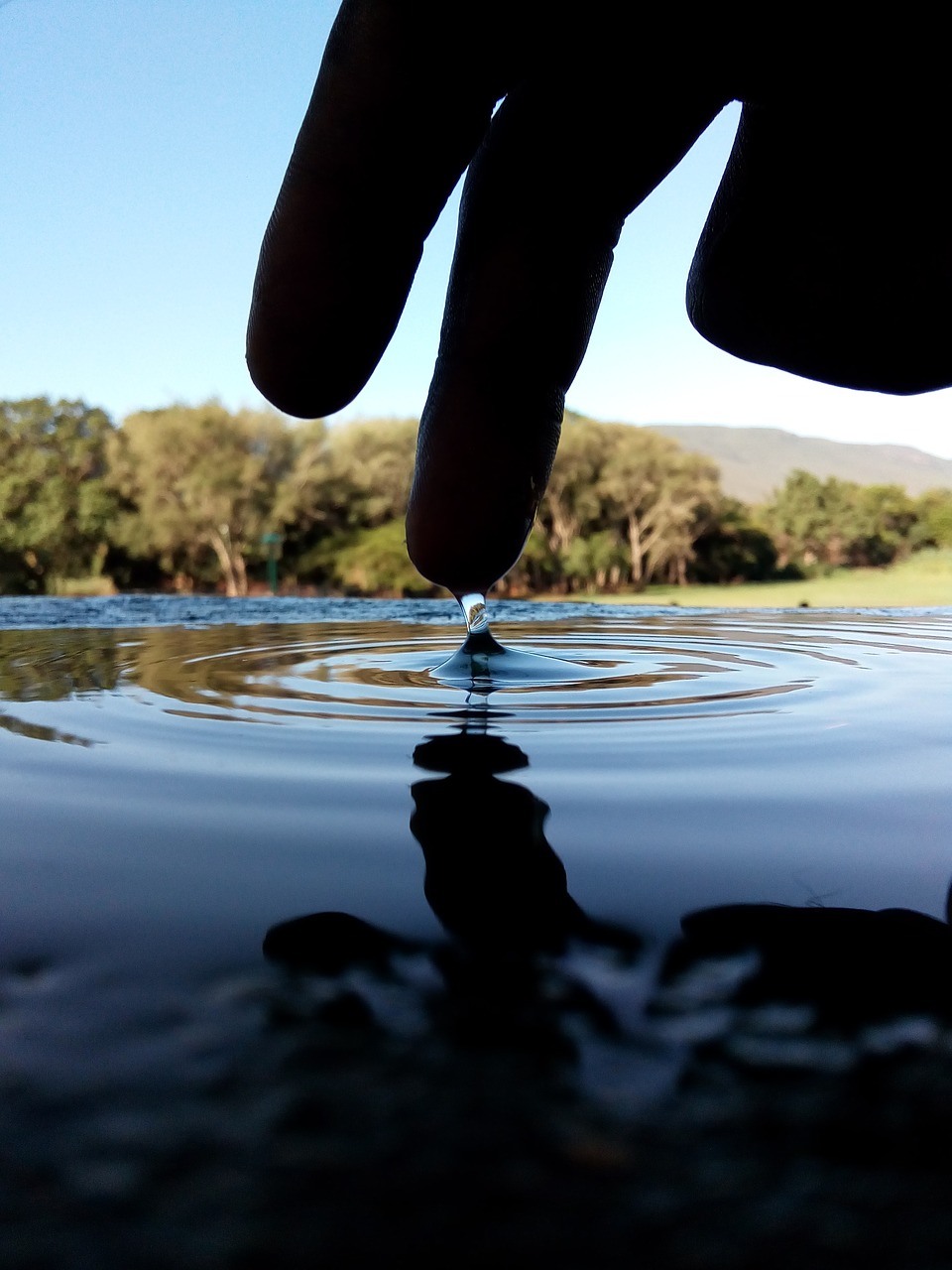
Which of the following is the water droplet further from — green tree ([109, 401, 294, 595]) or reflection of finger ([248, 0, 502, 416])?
green tree ([109, 401, 294, 595])

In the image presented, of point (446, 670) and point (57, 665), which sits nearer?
point (446, 670)

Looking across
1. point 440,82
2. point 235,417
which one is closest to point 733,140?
point 440,82

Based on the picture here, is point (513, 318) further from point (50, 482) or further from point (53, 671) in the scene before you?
point (50, 482)

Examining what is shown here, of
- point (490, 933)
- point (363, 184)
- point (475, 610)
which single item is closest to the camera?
point (490, 933)

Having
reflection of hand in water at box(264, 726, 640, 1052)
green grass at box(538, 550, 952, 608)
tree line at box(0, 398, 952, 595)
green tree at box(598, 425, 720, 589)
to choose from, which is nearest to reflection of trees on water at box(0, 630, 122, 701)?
reflection of hand in water at box(264, 726, 640, 1052)

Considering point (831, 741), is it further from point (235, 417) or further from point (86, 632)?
point (235, 417)

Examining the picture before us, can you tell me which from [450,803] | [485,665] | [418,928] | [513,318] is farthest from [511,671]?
[418,928]
